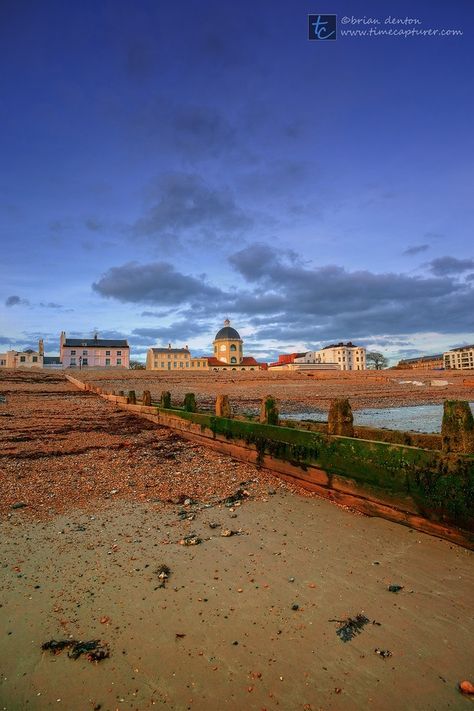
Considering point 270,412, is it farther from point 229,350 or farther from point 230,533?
point 229,350

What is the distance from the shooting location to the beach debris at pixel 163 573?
133 inches

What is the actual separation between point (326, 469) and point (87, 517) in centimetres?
329

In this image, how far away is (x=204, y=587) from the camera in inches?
131

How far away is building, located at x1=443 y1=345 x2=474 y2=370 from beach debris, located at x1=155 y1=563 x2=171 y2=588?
16170cm

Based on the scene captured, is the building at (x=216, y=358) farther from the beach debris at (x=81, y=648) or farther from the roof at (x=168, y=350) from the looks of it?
the beach debris at (x=81, y=648)

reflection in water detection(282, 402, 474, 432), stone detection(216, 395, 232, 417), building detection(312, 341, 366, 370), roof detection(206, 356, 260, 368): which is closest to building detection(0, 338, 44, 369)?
roof detection(206, 356, 260, 368)

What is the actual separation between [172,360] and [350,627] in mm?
110691

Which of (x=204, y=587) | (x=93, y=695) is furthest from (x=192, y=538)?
(x=93, y=695)

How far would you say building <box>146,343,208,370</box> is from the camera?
11050 cm

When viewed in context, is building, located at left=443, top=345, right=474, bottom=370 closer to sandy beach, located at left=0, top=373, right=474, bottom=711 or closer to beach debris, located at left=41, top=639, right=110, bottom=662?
sandy beach, located at left=0, top=373, right=474, bottom=711

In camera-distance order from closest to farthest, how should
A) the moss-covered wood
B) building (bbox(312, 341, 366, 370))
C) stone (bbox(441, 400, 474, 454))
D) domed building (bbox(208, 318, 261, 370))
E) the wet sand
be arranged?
the wet sand → the moss-covered wood → stone (bbox(441, 400, 474, 454)) → domed building (bbox(208, 318, 261, 370)) → building (bbox(312, 341, 366, 370))

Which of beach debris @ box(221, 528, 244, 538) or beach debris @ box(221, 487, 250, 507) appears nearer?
beach debris @ box(221, 528, 244, 538)

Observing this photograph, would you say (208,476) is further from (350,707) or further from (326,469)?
(350,707)

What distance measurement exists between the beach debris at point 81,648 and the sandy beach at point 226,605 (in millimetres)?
39
